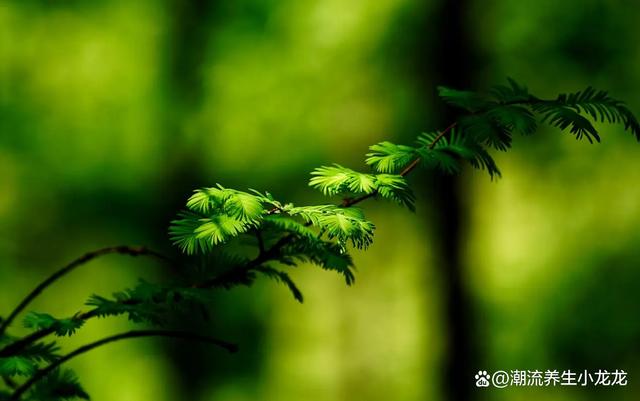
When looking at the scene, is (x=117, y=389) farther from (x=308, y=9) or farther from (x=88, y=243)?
(x=308, y=9)

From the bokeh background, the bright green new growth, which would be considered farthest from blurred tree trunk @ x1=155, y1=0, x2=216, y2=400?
the bright green new growth

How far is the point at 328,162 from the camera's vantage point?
8.74 feet

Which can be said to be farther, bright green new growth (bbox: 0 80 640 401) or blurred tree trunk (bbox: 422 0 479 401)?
blurred tree trunk (bbox: 422 0 479 401)

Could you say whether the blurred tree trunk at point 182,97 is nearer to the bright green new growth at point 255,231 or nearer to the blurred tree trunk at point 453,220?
the blurred tree trunk at point 453,220

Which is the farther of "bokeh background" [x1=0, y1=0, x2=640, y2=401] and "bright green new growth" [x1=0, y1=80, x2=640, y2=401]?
"bokeh background" [x1=0, y1=0, x2=640, y2=401]

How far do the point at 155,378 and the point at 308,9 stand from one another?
169 cm

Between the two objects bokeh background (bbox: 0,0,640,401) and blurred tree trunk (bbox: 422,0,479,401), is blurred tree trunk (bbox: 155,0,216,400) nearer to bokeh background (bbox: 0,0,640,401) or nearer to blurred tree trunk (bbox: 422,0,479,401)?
bokeh background (bbox: 0,0,640,401)

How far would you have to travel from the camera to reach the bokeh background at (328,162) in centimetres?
258

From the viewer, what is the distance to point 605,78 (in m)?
2.62

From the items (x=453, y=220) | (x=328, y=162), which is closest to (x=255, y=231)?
(x=328, y=162)

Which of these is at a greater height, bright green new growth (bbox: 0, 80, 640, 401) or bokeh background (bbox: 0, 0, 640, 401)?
A: bokeh background (bbox: 0, 0, 640, 401)

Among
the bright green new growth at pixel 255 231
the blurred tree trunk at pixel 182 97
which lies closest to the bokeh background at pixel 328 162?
the blurred tree trunk at pixel 182 97

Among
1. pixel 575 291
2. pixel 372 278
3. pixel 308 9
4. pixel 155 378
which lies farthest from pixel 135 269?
pixel 575 291

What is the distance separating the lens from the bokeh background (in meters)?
2.58
